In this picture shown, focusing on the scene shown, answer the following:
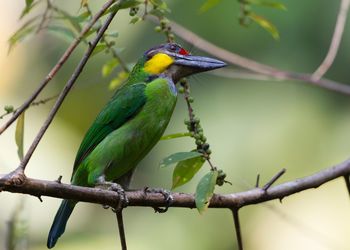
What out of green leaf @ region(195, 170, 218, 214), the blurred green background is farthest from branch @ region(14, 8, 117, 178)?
the blurred green background

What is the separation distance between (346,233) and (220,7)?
1.82 m

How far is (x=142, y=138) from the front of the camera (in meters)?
3.20

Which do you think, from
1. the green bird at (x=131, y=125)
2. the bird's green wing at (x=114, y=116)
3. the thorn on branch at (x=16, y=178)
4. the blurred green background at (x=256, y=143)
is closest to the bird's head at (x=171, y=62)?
the green bird at (x=131, y=125)

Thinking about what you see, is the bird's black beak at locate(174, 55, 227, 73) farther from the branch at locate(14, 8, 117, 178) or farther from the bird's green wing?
the branch at locate(14, 8, 117, 178)

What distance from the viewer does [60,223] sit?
3.22 m

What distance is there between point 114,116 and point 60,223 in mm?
558

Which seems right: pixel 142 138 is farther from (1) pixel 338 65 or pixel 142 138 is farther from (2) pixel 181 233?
(1) pixel 338 65

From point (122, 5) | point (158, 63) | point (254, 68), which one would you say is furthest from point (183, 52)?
point (122, 5)

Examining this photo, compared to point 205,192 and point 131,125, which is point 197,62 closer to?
point 131,125

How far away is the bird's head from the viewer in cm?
325

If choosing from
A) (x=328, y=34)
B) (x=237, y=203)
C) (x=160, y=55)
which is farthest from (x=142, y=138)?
(x=328, y=34)

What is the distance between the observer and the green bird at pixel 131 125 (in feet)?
10.5

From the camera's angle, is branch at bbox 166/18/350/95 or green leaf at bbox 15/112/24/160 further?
branch at bbox 166/18/350/95

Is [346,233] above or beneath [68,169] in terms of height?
beneath
